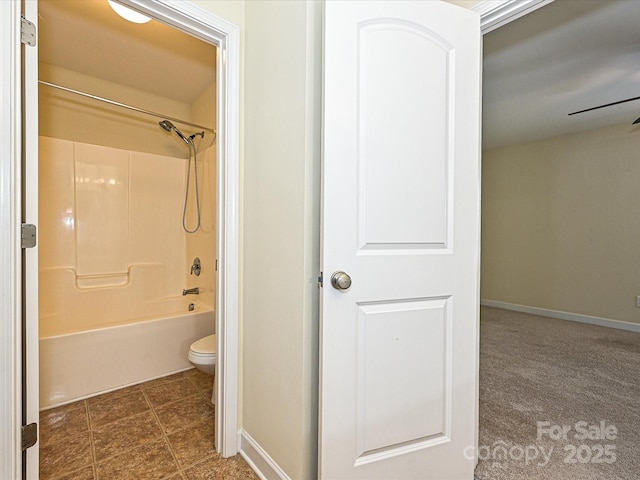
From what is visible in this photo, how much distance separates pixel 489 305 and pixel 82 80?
620cm

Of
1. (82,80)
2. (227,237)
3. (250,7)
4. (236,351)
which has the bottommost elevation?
(236,351)

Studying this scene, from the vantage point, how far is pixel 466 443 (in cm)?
137

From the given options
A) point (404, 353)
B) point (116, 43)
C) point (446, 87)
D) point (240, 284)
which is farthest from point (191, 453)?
point (116, 43)

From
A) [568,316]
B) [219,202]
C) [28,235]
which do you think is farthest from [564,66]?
[28,235]

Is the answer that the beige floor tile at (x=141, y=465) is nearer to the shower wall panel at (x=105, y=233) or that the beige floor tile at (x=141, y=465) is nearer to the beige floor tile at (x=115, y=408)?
the beige floor tile at (x=115, y=408)

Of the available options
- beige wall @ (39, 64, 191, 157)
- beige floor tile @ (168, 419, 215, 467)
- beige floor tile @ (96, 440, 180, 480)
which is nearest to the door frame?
beige floor tile @ (168, 419, 215, 467)

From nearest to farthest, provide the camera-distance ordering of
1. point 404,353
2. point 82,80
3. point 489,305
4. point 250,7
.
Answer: point 404,353, point 250,7, point 82,80, point 489,305

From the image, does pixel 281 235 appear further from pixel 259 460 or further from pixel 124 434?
pixel 124 434

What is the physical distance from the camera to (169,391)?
2.28m

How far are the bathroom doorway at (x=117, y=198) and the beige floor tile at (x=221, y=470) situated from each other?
1156mm

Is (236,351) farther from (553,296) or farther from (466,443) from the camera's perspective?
(553,296)

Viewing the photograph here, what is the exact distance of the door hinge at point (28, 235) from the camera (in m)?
1.14

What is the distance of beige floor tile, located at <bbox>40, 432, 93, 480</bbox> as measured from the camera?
150 centimetres

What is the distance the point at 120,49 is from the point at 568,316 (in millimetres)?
5999
